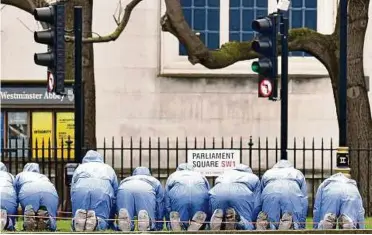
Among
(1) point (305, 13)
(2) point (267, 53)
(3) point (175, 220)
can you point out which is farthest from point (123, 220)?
(1) point (305, 13)

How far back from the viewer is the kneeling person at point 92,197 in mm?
25703

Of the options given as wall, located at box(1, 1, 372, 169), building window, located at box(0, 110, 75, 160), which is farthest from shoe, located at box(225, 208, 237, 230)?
wall, located at box(1, 1, 372, 169)

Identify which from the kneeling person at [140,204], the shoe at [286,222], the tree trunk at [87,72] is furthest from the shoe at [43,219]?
the tree trunk at [87,72]

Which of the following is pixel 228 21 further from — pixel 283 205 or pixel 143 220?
pixel 143 220

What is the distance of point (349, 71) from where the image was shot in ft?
105

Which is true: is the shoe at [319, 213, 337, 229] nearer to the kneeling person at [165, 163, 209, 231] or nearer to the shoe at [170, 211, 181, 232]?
the kneeling person at [165, 163, 209, 231]

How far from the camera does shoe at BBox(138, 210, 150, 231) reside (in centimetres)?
2553

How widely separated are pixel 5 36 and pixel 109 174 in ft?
52.2

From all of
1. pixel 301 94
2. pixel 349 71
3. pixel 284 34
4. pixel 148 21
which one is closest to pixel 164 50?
pixel 148 21

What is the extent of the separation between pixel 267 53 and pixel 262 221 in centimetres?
270

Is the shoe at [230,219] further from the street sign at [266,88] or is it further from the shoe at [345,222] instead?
the street sign at [266,88]

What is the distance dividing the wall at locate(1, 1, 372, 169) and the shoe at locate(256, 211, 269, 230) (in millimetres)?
16214

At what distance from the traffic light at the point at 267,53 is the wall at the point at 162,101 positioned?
50.8 feet

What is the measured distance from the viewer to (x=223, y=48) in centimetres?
3266
